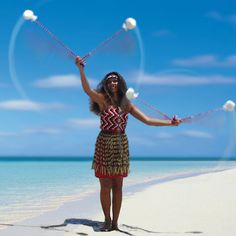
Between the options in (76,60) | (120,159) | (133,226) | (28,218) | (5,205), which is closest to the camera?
(76,60)

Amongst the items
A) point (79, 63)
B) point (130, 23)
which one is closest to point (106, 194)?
point (79, 63)

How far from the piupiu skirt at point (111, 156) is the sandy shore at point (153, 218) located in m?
0.66

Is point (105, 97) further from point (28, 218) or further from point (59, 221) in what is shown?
point (28, 218)

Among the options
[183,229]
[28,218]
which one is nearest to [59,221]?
[28,218]

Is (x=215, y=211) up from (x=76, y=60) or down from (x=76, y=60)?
down

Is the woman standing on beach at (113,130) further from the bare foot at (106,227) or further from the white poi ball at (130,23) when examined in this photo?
the white poi ball at (130,23)

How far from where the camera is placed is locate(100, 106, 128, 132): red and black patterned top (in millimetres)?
5906

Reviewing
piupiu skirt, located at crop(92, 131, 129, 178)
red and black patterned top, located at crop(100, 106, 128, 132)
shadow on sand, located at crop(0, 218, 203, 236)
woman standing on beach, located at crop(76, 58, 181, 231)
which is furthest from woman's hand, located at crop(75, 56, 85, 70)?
shadow on sand, located at crop(0, 218, 203, 236)

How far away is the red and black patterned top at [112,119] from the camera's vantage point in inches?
233

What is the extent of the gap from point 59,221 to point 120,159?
4.91 ft

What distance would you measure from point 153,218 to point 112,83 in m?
1.99

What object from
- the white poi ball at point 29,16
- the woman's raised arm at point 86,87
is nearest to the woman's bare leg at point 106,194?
the woman's raised arm at point 86,87

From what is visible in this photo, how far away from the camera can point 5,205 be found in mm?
9141

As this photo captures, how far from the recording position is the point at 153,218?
272 inches
